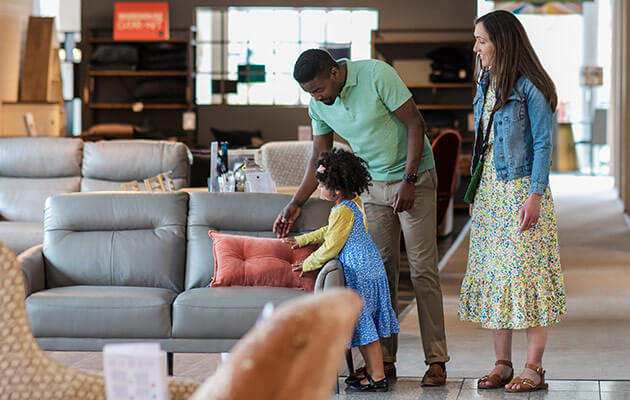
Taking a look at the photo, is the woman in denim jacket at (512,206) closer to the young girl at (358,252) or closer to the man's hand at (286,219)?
the young girl at (358,252)

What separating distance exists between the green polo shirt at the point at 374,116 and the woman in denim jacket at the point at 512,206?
300mm

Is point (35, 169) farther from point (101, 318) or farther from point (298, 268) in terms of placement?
point (298, 268)

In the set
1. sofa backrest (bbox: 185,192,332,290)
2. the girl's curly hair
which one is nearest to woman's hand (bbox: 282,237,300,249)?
sofa backrest (bbox: 185,192,332,290)

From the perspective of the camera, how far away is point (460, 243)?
334 inches

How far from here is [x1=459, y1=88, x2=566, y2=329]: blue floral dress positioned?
131 inches

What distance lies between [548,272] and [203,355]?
71.1 inches

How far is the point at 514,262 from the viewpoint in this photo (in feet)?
10.9

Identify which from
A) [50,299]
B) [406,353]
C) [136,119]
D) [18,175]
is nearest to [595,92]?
[136,119]

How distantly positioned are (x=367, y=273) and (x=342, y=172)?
41 centimetres

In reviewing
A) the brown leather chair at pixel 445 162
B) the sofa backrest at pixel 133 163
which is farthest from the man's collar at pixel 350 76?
the brown leather chair at pixel 445 162

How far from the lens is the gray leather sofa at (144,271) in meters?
3.48

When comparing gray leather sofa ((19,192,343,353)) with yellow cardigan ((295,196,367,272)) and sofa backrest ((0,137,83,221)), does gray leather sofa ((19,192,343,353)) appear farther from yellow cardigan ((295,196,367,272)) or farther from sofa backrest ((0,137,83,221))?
sofa backrest ((0,137,83,221))

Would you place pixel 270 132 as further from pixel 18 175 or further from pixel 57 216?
pixel 57 216

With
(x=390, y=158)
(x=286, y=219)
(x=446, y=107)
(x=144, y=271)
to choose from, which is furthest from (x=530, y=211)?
(x=446, y=107)
